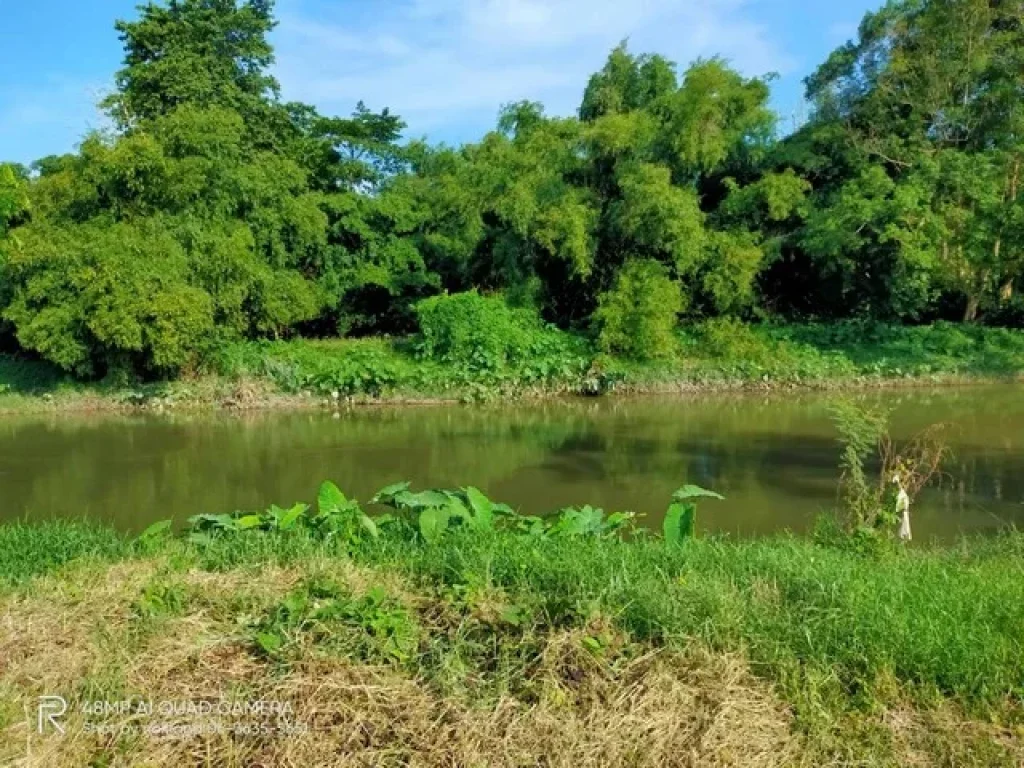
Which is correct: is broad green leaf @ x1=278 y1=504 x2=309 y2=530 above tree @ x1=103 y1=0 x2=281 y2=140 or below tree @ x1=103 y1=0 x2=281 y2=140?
below

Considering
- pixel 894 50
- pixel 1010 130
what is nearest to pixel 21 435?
pixel 894 50

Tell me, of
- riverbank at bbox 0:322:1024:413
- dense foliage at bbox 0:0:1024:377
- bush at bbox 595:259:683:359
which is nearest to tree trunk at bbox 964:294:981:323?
dense foliage at bbox 0:0:1024:377

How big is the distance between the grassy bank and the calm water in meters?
3.93

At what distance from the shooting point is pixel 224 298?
17406mm

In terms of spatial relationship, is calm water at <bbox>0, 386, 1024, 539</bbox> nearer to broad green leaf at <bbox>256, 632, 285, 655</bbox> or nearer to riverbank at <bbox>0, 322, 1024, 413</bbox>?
riverbank at <bbox>0, 322, 1024, 413</bbox>

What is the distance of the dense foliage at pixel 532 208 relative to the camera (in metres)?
17.0

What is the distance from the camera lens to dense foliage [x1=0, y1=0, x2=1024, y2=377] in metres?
17.0

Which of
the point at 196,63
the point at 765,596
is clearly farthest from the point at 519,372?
the point at 765,596

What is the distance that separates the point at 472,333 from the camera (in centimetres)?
1858

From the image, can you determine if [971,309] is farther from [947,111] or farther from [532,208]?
[532,208]

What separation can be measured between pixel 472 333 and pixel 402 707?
15766 millimetres

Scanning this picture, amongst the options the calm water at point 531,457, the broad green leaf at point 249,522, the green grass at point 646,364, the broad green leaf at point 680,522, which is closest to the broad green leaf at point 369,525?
the broad green leaf at point 249,522

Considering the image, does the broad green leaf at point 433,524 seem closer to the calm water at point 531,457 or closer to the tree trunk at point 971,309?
the calm water at point 531,457

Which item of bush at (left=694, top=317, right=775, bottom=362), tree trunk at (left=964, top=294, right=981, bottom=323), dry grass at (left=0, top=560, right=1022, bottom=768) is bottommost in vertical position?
dry grass at (left=0, top=560, right=1022, bottom=768)
